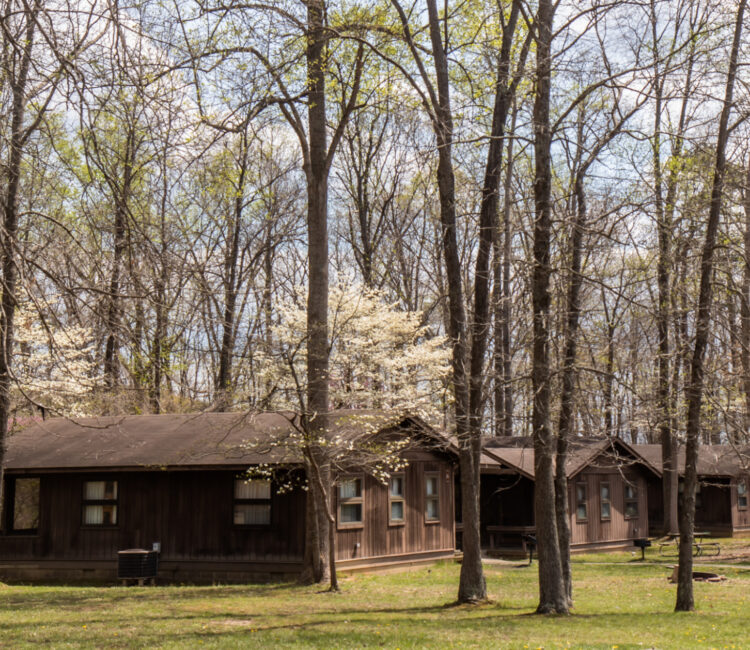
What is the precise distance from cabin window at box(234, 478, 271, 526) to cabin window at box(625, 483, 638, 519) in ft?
52.3

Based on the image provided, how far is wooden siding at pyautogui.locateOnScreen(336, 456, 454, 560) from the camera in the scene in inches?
867

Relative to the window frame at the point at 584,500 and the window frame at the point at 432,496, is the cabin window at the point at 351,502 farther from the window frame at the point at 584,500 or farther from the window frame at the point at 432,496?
the window frame at the point at 584,500

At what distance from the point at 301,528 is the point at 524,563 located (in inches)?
336

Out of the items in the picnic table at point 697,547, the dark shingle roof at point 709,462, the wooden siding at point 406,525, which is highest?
the dark shingle roof at point 709,462

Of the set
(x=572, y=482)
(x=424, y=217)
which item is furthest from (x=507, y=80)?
(x=424, y=217)

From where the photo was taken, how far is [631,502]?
3247cm

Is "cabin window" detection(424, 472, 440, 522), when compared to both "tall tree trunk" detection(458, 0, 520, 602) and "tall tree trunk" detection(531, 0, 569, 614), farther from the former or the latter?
"tall tree trunk" detection(531, 0, 569, 614)

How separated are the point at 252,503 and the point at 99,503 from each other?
416 centimetres

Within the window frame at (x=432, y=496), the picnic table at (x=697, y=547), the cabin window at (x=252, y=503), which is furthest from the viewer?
the picnic table at (x=697, y=547)

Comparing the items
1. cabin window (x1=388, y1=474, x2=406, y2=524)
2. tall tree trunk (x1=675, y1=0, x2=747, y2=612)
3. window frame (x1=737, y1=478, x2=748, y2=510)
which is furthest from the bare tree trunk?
window frame (x1=737, y1=478, x2=748, y2=510)

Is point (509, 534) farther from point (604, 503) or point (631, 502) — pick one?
point (631, 502)

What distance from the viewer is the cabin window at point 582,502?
30.0 metres

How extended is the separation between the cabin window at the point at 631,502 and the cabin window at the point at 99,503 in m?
18.4

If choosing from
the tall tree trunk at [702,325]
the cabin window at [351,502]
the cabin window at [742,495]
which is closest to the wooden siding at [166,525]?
the cabin window at [351,502]
